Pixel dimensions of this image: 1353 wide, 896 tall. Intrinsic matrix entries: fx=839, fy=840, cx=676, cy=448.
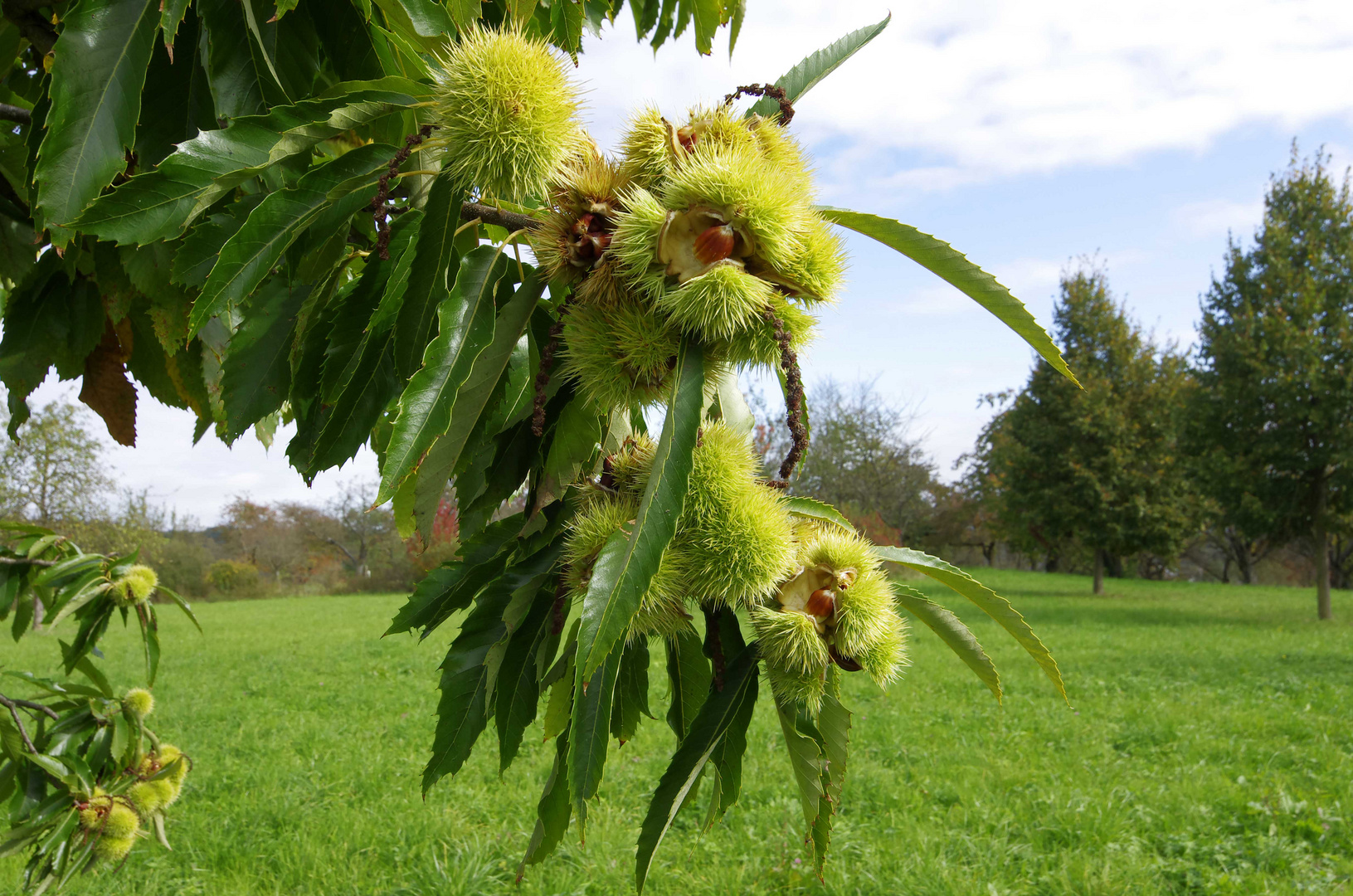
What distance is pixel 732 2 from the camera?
1899 millimetres

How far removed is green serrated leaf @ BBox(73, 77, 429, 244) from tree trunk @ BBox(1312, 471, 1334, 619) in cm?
1753

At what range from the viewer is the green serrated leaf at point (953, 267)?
811 mm

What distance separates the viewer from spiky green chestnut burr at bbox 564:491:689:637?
0.84 meters

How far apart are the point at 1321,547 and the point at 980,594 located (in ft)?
57.2

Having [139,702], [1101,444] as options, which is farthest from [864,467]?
[139,702]

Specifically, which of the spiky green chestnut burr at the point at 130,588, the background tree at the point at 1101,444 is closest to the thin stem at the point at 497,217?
the spiky green chestnut burr at the point at 130,588

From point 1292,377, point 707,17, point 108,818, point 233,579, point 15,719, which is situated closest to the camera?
point 707,17

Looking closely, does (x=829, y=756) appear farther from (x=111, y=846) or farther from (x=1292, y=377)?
(x=1292, y=377)

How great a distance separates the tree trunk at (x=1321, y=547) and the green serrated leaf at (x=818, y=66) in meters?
17.1

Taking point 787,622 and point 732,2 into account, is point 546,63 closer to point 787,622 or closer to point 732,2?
point 787,622

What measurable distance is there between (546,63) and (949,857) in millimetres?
4619

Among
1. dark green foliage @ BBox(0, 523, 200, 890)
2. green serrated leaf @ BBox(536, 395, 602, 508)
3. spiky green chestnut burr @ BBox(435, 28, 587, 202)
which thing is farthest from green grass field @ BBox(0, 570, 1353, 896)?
spiky green chestnut burr @ BBox(435, 28, 587, 202)

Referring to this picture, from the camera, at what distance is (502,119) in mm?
833

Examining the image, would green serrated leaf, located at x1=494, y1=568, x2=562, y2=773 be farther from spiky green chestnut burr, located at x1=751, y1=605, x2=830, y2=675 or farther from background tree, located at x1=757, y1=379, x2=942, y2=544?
background tree, located at x1=757, y1=379, x2=942, y2=544
